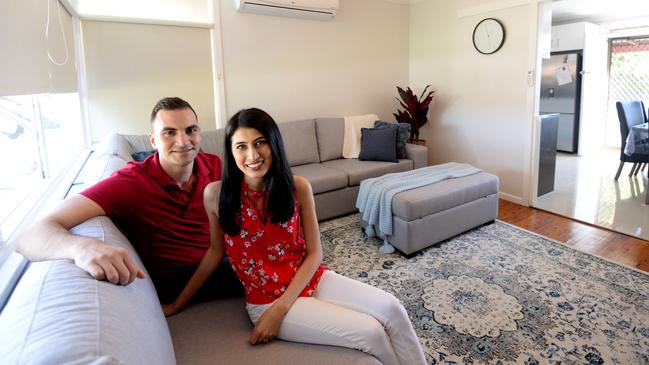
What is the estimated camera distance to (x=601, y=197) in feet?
12.7

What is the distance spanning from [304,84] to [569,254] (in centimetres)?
294

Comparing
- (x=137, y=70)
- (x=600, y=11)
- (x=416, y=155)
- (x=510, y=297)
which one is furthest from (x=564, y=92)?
(x=137, y=70)

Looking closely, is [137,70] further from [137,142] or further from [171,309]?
[171,309]

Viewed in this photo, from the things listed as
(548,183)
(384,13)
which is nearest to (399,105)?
(384,13)

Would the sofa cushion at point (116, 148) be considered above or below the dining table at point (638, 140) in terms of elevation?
above

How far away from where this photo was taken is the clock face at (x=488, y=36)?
3.72 metres

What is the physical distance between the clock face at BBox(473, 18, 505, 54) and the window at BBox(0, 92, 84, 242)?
12.6 feet

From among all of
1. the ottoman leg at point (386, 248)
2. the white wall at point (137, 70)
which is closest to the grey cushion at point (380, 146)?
the ottoman leg at point (386, 248)

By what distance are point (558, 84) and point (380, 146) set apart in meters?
3.97

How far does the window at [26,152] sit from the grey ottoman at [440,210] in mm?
2097

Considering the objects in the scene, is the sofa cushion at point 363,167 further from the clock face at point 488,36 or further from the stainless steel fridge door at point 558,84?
the stainless steel fridge door at point 558,84

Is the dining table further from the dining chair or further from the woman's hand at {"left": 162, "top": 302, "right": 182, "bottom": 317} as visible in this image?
the woman's hand at {"left": 162, "top": 302, "right": 182, "bottom": 317}

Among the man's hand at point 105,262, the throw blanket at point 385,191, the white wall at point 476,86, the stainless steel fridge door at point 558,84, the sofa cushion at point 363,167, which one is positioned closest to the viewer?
the man's hand at point 105,262

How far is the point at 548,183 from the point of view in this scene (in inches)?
157
